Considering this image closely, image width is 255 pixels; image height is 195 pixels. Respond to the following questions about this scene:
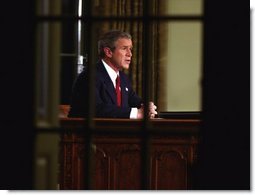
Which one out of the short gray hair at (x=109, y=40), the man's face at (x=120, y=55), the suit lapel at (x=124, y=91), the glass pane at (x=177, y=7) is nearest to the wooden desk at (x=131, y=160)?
the suit lapel at (x=124, y=91)

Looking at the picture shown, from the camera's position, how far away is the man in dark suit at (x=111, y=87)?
4.62 m

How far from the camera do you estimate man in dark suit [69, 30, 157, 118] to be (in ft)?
15.2

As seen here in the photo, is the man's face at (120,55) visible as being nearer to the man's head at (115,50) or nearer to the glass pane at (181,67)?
the man's head at (115,50)

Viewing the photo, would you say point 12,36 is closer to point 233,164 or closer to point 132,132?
point 132,132

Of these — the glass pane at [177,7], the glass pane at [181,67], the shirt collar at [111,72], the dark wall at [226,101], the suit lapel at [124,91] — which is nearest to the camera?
the dark wall at [226,101]

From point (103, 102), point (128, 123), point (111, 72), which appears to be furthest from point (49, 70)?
point (111, 72)

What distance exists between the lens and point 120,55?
485 cm

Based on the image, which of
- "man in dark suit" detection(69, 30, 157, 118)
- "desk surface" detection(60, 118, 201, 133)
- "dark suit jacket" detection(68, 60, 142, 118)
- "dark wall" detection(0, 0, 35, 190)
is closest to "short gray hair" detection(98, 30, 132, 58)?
"man in dark suit" detection(69, 30, 157, 118)

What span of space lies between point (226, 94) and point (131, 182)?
2.15 meters

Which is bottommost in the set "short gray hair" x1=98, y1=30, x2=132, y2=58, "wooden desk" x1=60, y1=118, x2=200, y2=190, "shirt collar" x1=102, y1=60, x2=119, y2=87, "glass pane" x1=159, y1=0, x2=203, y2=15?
"wooden desk" x1=60, y1=118, x2=200, y2=190

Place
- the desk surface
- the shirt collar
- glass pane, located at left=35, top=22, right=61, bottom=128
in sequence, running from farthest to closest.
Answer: the shirt collar
the desk surface
glass pane, located at left=35, top=22, right=61, bottom=128

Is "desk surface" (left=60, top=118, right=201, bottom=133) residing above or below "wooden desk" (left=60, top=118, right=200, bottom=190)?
above

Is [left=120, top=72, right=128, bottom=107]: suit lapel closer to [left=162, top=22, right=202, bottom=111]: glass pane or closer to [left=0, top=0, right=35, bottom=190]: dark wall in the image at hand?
→ [left=0, top=0, right=35, bottom=190]: dark wall

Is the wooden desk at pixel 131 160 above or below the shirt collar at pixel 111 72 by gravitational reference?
below
